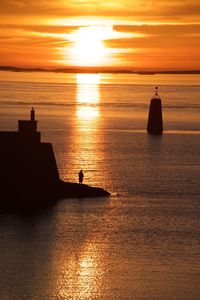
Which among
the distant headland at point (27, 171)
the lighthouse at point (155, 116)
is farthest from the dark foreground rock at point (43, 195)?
the lighthouse at point (155, 116)

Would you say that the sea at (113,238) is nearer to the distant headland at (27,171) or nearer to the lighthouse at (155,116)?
the distant headland at (27,171)

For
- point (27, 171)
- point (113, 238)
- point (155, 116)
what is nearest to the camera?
point (113, 238)

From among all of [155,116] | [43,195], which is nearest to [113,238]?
[43,195]

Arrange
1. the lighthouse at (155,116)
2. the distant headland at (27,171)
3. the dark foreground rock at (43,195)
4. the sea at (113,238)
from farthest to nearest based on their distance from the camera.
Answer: the lighthouse at (155,116), the distant headland at (27,171), the dark foreground rock at (43,195), the sea at (113,238)

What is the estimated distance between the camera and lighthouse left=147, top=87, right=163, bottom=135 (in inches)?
3824

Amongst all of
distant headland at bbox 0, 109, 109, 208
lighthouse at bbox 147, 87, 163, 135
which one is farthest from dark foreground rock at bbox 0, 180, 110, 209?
lighthouse at bbox 147, 87, 163, 135

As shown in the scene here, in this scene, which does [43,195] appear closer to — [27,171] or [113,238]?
[27,171]

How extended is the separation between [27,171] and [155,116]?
5261 cm

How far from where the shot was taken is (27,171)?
47.1m

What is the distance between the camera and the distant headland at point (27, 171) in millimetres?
46344

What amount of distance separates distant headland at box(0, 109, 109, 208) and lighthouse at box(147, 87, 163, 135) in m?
50.1

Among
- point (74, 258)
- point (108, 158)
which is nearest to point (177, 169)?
point (108, 158)

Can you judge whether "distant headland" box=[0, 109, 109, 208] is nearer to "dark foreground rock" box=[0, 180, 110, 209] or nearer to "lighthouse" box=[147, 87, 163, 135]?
"dark foreground rock" box=[0, 180, 110, 209]

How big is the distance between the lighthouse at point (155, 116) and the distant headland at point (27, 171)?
5005 cm
